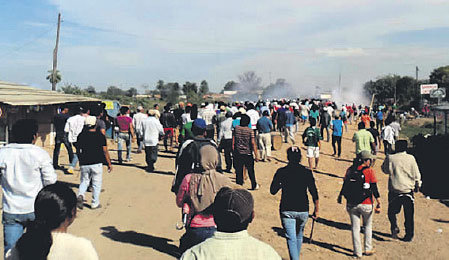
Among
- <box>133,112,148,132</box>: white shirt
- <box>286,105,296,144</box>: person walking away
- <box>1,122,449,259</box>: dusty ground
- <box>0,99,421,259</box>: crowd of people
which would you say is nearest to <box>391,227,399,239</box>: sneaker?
<box>0,99,421,259</box>: crowd of people

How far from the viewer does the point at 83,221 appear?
7453 millimetres

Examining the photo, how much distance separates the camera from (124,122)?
1262cm

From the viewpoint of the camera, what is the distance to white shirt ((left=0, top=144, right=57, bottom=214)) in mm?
4172

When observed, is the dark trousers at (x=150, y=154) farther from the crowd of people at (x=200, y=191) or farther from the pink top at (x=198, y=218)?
the pink top at (x=198, y=218)

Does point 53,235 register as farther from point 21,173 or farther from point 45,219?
point 21,173

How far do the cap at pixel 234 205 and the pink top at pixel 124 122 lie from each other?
10.5 m

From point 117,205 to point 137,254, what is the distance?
2.79 m

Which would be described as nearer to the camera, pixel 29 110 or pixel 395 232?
pixel 395 232

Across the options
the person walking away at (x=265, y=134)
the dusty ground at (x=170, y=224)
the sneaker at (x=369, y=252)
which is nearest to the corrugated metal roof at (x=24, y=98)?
the dusty ground at (x=170, y=224)

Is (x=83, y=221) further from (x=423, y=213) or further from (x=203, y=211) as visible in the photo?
(x=423, y=213)

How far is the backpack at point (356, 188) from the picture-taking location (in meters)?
6.30

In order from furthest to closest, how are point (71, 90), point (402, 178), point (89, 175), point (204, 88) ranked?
point (204, 88) → point (71, 90) → point (89, 175) → point (402, 178)

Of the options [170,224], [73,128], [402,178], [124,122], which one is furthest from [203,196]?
[124,122]

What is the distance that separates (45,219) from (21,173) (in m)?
1.95
